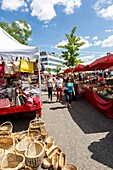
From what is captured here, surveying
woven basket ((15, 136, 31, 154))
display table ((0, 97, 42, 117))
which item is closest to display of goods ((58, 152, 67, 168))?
woven basket ((15, 136, 31, 154))

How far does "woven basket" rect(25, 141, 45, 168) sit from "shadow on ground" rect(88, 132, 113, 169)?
1.16 metres

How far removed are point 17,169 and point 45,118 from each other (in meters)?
4.35

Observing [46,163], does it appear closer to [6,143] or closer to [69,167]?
[69,167]

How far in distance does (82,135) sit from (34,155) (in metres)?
1.96

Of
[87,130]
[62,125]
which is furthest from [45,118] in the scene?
[87,130]

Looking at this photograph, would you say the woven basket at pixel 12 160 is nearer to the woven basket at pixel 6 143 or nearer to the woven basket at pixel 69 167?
the woven basket at pixel 6 143

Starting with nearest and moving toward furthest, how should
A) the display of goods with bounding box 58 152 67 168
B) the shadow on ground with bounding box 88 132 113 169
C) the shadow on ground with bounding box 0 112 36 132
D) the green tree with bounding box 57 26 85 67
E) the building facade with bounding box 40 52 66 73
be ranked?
the display of goods with bounding box 58 152 67 168
the shadow on ground with bounding box 88 132 113 169
the shadow on ground with bounding box 0 112 36 132
the green tree with bounding box 57 26 85 67
the building facade with bounding box 40 52 66 73

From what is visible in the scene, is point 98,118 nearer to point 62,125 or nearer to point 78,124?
point 78,124

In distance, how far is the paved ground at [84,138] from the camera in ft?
11.9

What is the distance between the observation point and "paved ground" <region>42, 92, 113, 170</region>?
362 cm

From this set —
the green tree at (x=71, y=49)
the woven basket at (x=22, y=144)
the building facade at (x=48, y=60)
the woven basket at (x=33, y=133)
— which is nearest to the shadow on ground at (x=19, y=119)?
the woven basket at (x=33, y=133)

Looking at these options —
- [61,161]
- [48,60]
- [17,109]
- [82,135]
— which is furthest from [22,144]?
[48,60]

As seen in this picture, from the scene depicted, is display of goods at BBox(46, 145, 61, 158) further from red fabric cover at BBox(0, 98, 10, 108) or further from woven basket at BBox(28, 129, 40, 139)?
red fabric cover at BBox(0, 98, 10, 108)

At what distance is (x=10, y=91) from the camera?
675 centimetres
